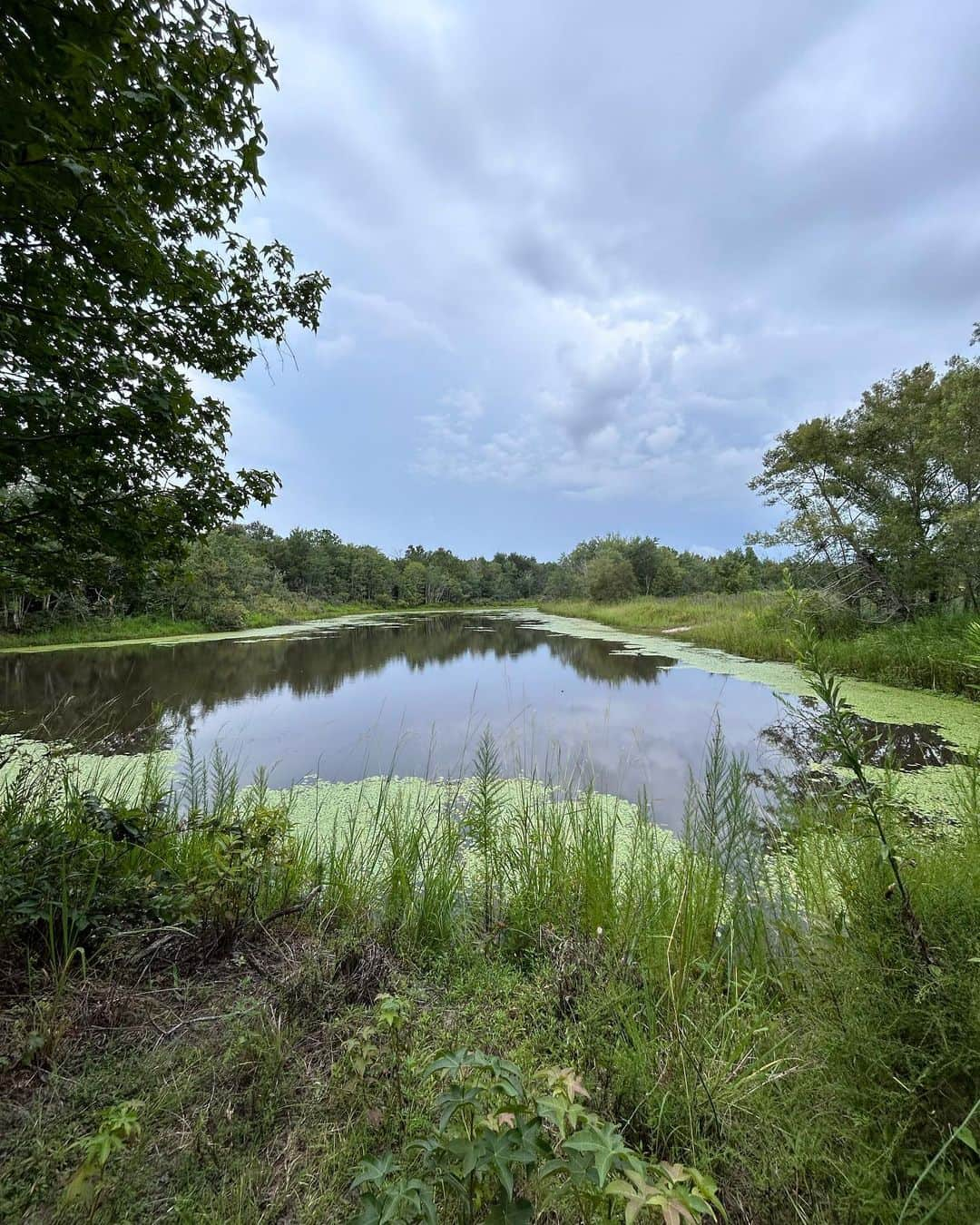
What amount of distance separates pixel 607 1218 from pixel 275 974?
1198 millimetres

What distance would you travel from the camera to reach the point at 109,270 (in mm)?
1505

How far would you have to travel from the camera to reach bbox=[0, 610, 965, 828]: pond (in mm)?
4496

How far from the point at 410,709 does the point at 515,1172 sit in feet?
20.9

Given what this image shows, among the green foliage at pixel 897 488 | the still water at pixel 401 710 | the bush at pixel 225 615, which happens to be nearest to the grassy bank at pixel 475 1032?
the still water at pixel 401 710

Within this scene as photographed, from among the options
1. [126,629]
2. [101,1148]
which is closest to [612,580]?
[126,629]

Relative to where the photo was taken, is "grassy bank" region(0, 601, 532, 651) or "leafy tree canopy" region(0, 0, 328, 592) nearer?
"leafy tree canopy" region(0, 0, 328, 592)

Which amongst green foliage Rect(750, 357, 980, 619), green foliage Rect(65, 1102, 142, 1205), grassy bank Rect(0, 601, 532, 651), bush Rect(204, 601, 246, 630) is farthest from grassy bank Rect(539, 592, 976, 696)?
grassy bank Rect(0, 601, 532, 651)

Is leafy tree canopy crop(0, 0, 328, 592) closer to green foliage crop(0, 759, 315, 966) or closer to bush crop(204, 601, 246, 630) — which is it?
green foliage crop(0, 759, 315, 966)

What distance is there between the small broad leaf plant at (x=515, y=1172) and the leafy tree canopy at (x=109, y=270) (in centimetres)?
188

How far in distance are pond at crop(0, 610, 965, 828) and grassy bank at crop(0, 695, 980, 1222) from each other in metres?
0.99

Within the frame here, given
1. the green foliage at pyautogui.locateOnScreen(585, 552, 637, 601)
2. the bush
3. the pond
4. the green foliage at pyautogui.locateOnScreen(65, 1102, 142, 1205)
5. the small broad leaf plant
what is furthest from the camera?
the green foliage at pyautogui.locateOnScreen(585, 552, 637, 601)

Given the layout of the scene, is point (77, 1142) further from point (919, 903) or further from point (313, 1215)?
point (919, 903)

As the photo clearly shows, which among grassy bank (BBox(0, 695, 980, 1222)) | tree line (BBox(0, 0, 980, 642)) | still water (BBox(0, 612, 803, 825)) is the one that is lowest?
still water (BBox(0, 612, 803, 825))

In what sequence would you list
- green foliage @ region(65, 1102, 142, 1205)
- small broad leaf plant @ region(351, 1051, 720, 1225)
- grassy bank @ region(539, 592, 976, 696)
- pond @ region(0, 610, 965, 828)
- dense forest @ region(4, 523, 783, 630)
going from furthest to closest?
dense forest @ region(4, 523, 783, 630) → grassy bank @ region(539, 592, 976, 696) → pond @ region(0, 610, 965, 828) → green foliage @ region(65, 1102, 142, 1205) → small broad leaf plant @ region(351, 1051, 720, 1225)
